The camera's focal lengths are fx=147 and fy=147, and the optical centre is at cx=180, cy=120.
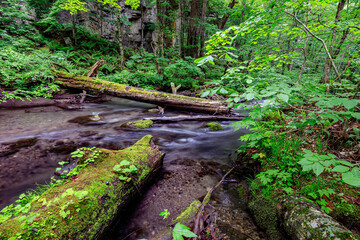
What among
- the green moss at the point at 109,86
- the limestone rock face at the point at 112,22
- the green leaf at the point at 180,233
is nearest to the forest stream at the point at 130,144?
the green moss at the point at 109,86

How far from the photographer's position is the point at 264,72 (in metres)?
7.10

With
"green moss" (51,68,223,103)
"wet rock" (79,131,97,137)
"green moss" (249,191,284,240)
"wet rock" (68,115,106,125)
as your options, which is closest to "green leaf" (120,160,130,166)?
"green moss" (249,191,284,240)

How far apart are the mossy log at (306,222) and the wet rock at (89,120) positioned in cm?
645

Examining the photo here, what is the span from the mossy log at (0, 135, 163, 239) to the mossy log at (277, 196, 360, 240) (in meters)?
2.13

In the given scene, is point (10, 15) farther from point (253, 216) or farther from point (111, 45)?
point (253, 216)

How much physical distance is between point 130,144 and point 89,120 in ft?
9.28

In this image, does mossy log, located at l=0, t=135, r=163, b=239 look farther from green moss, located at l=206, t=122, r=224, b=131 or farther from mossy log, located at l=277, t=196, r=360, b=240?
green moss, located at l=206, t=122, r=224, b=131

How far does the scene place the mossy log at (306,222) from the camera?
142 cm

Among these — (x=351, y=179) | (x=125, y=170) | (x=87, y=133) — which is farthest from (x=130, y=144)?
(x=351, y=179)

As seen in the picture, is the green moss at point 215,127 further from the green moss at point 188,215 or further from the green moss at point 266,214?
the green moss at point 188,215

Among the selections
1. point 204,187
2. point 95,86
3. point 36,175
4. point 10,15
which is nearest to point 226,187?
point 204,187

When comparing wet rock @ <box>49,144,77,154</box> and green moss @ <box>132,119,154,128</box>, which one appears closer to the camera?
wet rock @ <box>49,144,77,154</box>

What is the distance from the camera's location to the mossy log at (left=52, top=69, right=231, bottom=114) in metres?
6.40

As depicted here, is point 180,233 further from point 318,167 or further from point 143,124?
point 143,124
